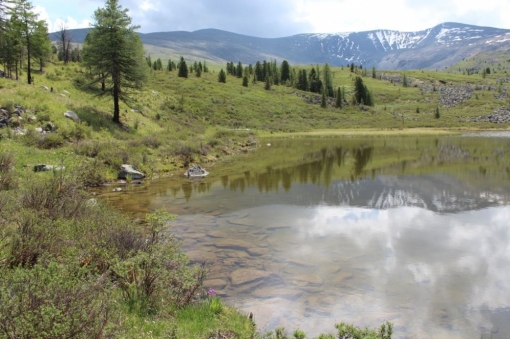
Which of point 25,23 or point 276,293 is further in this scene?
point 25,23

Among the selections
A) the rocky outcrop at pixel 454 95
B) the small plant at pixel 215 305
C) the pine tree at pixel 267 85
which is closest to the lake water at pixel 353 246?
the small plant at pixel 215 305

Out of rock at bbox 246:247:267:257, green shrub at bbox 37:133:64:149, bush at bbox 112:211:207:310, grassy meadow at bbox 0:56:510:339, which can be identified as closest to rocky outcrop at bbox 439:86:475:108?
grassy meadow at bbox 0:56:510:339

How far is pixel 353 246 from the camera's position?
1090 centimetres

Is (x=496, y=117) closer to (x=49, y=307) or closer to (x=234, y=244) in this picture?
(x=234, y=244)

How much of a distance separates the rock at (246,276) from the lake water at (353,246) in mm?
26

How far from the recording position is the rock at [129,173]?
70.5ft

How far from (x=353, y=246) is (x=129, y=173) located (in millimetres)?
15309

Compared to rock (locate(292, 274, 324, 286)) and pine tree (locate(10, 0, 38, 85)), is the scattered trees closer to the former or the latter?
pine tree (locate(10, 0, 38, 85))

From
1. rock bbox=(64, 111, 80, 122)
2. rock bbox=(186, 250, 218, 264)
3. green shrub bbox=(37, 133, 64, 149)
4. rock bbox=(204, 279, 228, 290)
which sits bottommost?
rock bbox=(204, 279, 228, 290)

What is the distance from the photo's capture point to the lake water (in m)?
7.35

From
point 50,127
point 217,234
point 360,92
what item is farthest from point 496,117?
point 217,234

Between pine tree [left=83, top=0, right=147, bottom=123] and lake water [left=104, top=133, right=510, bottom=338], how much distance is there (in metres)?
17.0

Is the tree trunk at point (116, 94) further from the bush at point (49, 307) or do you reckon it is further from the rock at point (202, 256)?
the bush at point (49, 307)

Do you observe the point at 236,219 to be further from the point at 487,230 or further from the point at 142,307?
the point at 487,230
